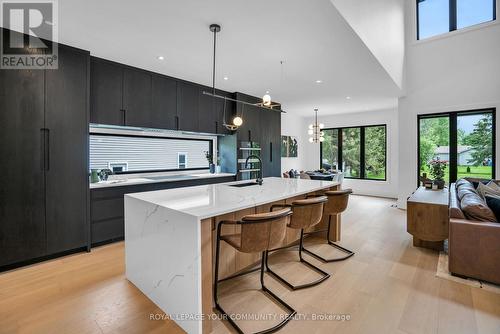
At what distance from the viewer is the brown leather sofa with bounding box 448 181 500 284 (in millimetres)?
2311

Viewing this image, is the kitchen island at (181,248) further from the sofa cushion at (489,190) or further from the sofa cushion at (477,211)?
the sofa cushion at (489,190)

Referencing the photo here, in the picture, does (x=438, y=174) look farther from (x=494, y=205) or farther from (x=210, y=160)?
(x=210, y=160)

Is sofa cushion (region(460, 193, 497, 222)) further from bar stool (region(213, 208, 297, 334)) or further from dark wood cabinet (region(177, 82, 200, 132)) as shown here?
dark wood cabinet (region(177, 82, 200, 132))

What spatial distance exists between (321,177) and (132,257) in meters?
5.30

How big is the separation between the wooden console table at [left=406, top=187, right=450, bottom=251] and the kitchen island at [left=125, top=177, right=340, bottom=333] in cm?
193

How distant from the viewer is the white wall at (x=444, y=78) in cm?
470

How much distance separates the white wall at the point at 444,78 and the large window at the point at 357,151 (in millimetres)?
1540

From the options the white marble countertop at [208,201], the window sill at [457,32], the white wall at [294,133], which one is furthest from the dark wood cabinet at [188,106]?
the window sill at [457,32]

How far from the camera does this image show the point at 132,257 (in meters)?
2.36

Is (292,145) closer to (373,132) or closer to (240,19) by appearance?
(373,132)

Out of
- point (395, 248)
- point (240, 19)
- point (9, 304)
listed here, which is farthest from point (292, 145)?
point (9, 304)

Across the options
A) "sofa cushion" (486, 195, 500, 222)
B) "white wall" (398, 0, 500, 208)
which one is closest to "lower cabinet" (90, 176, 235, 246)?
"sofa cushion" (486, 195, 500, 222)

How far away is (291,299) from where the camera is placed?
214 cm

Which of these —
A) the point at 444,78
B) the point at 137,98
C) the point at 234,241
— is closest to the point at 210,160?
the point at 137,98
